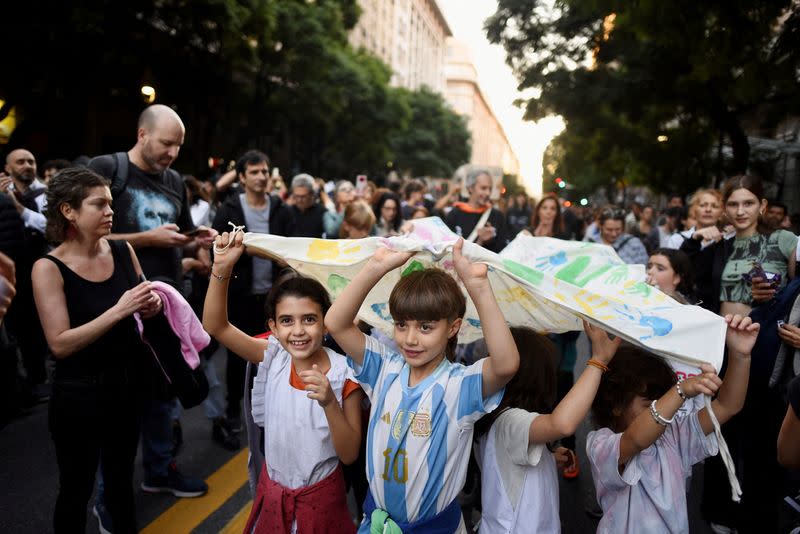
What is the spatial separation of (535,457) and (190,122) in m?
25.8

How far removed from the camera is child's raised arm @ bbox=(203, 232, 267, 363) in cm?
267

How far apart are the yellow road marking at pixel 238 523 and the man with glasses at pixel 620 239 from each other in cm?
430

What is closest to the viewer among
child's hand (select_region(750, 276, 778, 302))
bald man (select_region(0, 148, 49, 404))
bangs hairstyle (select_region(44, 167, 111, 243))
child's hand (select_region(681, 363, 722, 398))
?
child's hand (select_region(681, 363, 722, 398))

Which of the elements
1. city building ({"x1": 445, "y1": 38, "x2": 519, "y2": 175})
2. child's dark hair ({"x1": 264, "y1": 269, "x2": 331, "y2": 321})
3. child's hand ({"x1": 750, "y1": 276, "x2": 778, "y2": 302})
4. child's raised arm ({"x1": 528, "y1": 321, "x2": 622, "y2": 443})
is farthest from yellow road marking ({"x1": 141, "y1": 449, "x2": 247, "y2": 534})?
city building ({"x1": 445, "y1": 38, "x2": 519, "y2": 175})

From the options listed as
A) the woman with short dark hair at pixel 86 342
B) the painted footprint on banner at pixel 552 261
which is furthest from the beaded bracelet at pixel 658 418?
the woman with short dark hair at pixel 86 342

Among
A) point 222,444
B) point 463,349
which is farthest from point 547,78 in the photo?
point 222,444

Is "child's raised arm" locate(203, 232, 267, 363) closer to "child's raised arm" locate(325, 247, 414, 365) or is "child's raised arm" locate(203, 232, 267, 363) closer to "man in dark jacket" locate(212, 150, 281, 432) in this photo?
"child's raised arm" locate(325, 247, 414, 365)

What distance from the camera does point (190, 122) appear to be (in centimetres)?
2570

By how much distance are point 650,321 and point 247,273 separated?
346 centimetres

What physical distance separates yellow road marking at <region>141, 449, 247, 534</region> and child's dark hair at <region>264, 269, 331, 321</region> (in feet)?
5.54

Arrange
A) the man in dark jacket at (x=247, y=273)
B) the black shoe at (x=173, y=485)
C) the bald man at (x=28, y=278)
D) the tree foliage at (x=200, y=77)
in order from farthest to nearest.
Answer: the tree foliage at (x=200, y=77)
the bald man at (x=28, y=278)
the man in dark jacket at (x=247, y=273)
the black shoe at (x=173, y=485)

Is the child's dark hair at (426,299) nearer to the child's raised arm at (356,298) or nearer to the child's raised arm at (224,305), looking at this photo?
the child's raised arm at (356,298)

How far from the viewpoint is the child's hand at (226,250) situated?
266cm

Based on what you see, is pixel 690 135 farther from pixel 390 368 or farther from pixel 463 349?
pixel 390 368
